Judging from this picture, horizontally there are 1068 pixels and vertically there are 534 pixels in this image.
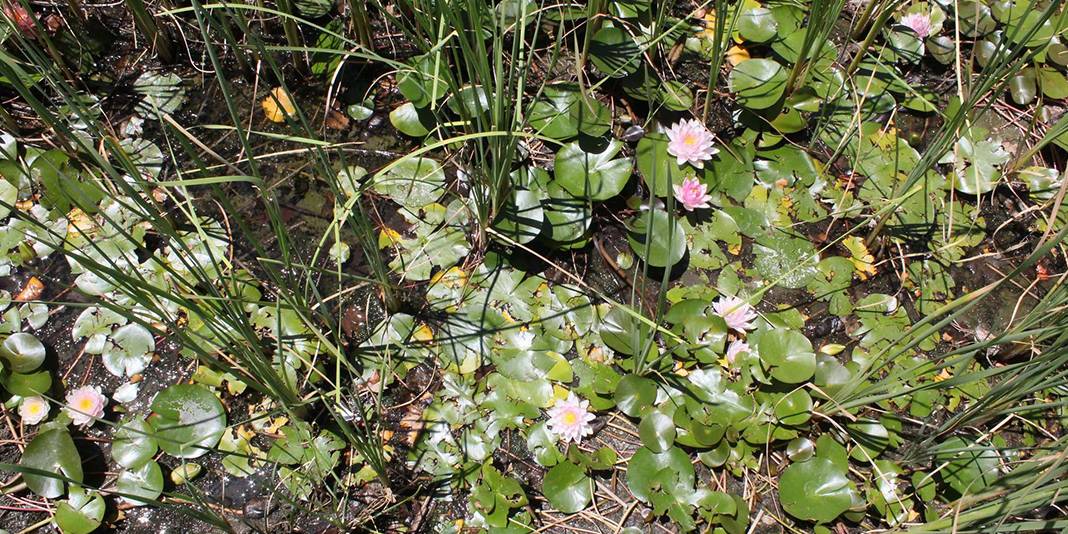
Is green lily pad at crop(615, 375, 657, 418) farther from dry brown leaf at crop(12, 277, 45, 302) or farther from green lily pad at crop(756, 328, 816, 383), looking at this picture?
dry brown leaf at crop(12, 277, 45, 302)

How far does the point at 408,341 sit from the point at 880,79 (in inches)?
67.8

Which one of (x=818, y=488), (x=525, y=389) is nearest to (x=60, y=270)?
(x=525, y=389)

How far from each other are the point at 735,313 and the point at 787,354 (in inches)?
6.7

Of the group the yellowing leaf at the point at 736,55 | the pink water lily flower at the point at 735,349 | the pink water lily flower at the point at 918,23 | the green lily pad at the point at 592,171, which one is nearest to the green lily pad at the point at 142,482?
the green lily pad at the point at 592,171

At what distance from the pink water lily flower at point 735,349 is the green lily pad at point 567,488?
1.67ft

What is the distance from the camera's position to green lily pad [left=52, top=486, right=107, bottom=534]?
68.7 inches

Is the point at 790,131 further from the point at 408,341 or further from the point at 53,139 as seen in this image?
the point at 53,139

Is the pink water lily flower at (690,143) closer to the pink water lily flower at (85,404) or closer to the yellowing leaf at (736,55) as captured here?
the yellowing leaf at (736,55)

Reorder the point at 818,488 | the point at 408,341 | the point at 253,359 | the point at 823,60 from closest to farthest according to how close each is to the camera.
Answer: the point at 253,359 → the point at 818,488 → the point at 408,341 → the point at 823,60

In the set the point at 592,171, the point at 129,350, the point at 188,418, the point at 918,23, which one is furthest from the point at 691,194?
the point at 129,350

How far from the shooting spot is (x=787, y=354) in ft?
6.52

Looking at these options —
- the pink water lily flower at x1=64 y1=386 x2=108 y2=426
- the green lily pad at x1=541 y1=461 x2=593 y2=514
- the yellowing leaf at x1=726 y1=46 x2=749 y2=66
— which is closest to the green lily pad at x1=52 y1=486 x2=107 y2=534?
the pink water lily flower at x1=64 y1=386 x2=108 y2=426

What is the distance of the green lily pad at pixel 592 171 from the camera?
2.13 m

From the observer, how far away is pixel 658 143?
2.22m
